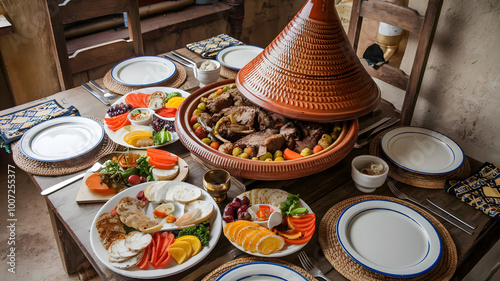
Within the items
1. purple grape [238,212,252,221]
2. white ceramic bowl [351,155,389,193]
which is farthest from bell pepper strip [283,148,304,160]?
purple grape [238,212,252,221]

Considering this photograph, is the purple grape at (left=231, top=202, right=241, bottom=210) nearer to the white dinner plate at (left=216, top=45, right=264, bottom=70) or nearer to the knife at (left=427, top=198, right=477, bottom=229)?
the knife at (left=427, top=198, right=477, bottom=229)

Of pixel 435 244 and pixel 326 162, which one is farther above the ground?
pixel 326 162

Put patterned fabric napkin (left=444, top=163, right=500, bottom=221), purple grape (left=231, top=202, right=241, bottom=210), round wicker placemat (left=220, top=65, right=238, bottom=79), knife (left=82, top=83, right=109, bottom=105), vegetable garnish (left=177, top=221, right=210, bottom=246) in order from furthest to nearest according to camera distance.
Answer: round wicker placemat (left=220, top=65, right=238, bottom=79) < knife (left=82, top=83, right=109, bottom=105) < patterned fabric napkin (left=444, top=163, right=500, bottom=221) < purple grape (left=231, top=202, right=241, bottom=210) < vegetable garnish (left=177, top=221, right=210, bottom=246)

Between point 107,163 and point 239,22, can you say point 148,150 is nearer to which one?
point 107,163

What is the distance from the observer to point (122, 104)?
2227 mm

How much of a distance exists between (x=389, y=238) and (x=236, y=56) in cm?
179

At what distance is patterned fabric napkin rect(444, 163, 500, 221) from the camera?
169 cm

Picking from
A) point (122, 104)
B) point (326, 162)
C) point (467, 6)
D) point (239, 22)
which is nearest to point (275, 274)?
point (326, 162)

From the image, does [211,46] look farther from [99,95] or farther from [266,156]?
[266,156]

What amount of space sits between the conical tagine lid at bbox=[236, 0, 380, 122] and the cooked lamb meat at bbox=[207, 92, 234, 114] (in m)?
0.22

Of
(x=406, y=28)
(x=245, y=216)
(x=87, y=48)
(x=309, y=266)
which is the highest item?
(x=406, y=28)

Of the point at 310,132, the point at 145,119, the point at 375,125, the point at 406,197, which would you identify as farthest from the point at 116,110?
the point at 406,197

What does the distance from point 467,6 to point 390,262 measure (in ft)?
4.78

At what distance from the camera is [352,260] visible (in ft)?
4.66
